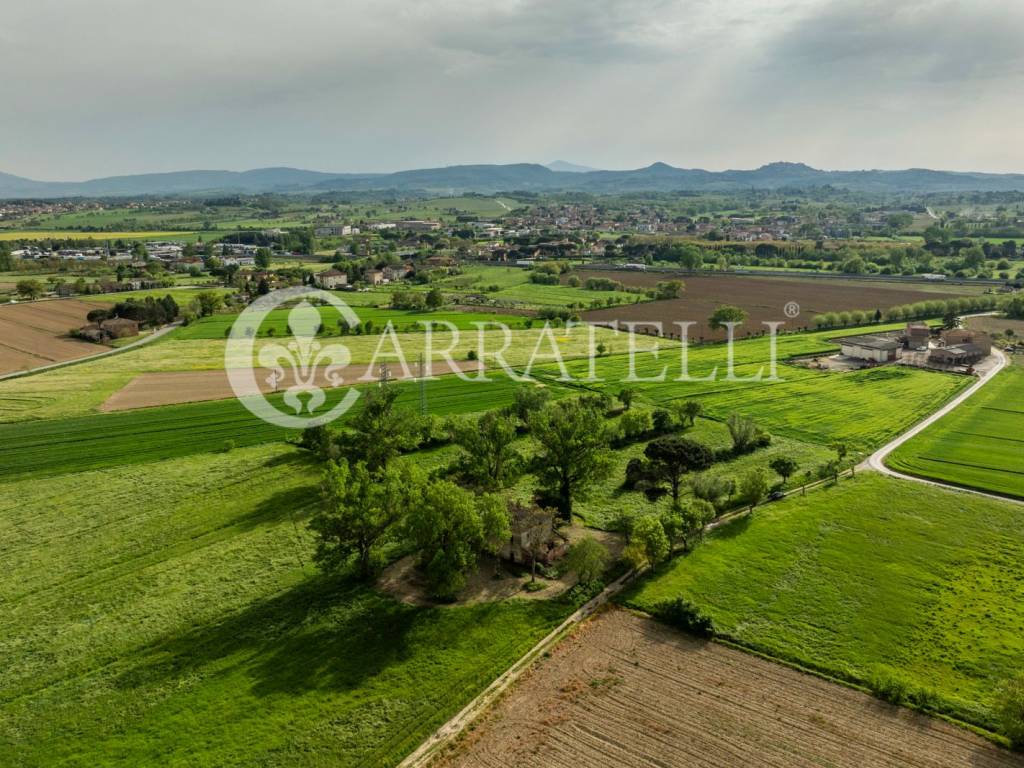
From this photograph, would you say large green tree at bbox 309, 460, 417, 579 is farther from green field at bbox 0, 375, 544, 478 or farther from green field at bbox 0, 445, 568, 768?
green field at bbox 0, 375, 544, 478

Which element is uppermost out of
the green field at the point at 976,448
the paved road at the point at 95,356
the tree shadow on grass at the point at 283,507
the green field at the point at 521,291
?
the green field at the point at 521,291

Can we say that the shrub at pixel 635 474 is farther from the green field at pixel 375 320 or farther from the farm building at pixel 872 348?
the green field at pixel 375 320

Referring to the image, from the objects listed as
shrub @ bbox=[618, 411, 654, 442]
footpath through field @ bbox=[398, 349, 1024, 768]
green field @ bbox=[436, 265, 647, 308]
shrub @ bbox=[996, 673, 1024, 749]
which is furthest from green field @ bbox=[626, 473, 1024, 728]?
green field @ bbox=[436, 265, 647, 308]

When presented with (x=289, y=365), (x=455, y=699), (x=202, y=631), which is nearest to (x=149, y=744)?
(x=202, y=631)

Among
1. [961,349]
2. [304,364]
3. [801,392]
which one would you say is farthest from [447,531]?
[961,349]

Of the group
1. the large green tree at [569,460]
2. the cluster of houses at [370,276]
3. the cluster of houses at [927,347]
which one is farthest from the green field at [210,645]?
the cluster of houses at [370,276]
